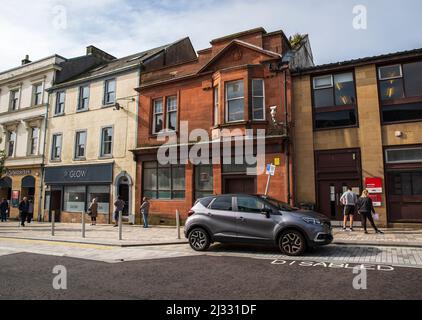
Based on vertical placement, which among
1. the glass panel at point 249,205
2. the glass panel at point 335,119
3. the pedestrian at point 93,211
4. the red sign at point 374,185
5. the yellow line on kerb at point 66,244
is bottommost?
the yellow line on kerb at point 66,244

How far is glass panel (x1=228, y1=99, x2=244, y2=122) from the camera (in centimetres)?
1558

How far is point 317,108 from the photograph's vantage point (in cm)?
1471

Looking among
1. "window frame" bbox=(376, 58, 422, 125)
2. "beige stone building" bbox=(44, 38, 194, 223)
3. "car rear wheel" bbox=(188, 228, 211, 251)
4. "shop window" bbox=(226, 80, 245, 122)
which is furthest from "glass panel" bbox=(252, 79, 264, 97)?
"car rear wheel" bbox=(188, 228, 211, 251)

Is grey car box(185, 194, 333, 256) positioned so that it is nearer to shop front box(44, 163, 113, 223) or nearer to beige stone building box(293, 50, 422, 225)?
beige stone building box(293, 50, 422, 225)

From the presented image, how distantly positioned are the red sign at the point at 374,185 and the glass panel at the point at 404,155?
1004 millimetres

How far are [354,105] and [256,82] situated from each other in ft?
15.5

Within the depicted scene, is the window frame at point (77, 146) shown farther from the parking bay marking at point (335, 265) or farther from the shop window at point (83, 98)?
the parking bay marking at point (335, 265)

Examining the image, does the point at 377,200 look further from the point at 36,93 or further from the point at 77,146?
the point at 36,93

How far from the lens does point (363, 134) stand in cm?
1359

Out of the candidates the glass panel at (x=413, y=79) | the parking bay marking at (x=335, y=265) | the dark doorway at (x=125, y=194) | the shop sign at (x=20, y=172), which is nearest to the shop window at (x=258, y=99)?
the glass panel at (x=413, y=79)

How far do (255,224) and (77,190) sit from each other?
→ 16.3 meters

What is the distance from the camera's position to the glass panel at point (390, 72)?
1352 centimetres

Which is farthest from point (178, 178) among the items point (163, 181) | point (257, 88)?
point (257, 88)
